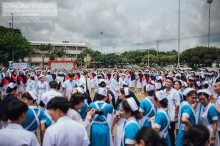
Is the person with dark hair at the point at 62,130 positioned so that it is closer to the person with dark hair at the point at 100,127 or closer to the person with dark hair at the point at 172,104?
the person with dark hair at the point at 100,127

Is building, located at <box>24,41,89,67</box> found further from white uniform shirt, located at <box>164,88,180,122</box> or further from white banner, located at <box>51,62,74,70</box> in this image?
white uniform shirt, located at <box>164,88,180,122</box>

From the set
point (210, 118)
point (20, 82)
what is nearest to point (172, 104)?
point (210, 118)

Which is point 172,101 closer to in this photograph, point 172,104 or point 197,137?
point 172,104

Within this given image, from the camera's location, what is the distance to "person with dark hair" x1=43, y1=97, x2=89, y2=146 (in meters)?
2.44

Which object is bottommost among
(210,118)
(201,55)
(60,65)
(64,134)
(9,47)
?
(210,118)

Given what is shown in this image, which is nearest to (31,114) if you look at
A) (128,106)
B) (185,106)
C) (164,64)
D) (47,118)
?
(47,118)

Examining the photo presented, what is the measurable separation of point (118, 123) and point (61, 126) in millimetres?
2127

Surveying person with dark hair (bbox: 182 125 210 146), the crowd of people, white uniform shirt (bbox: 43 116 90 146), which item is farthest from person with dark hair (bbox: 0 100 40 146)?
person with dark hair (bbox: 182 125 210 146)

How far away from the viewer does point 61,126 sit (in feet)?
8.20

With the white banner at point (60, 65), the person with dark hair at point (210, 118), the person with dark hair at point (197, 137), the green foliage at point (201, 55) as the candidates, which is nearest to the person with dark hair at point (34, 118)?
the person with dark hair at point (197, 137)

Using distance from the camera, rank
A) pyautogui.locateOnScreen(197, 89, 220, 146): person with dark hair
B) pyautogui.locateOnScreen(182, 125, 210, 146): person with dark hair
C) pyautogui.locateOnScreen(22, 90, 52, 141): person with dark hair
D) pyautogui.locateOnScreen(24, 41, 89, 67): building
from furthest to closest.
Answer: pyautogui.locateOnScreen(24, 41, 89, 67): building, pyautogui.locateOnScreen(197, 89, 220, 146): person with dark hair, pyautogui.locateOnScreen(22, 90, 52, 141): person with dark hair, pyautogui.locateOnScreen(182, 125, 210, 146): person with dark hair

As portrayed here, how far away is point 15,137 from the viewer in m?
2.22

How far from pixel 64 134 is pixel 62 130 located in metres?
0.05

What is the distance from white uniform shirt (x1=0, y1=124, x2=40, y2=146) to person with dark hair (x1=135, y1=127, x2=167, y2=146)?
→ 1187 mm
